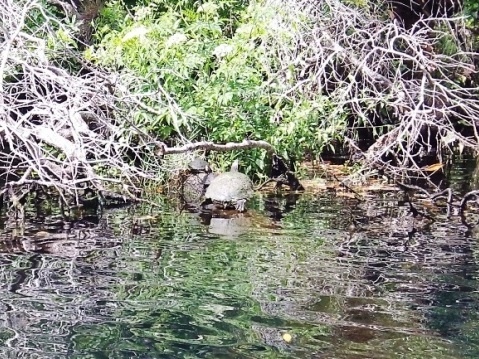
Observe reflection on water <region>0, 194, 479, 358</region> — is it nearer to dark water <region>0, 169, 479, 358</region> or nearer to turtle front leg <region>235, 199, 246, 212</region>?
dark water <region>0, 169, 479, 358</region>

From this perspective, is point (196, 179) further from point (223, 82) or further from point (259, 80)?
point (259, 80)

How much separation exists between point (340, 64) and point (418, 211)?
310cm

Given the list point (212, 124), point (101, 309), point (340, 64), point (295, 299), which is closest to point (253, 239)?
point (295, 299)

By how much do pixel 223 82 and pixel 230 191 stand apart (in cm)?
167

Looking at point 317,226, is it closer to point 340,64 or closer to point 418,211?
point 418,211

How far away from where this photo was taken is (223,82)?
31.2ft

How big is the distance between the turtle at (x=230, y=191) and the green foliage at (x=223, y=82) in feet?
2.75

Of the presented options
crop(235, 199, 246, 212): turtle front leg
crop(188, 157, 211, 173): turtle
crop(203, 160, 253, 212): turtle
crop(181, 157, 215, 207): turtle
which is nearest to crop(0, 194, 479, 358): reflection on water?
crop(235, 199, 246, 212): turtle front leg

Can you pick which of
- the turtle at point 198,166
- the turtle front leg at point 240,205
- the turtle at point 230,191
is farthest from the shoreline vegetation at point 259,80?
the turtle front leg at point 240,205

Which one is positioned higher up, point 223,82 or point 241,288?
point 223,82

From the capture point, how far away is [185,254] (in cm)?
604

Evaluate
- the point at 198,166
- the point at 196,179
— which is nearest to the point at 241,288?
the point at 196,179

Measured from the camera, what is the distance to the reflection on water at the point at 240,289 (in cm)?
393

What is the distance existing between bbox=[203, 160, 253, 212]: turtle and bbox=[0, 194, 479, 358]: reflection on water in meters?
0.85
